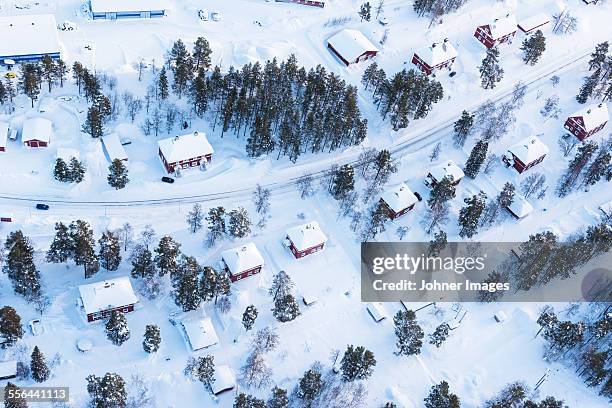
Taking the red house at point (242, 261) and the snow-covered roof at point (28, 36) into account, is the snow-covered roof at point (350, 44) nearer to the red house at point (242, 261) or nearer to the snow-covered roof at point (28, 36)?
the red house at point (242, 261)

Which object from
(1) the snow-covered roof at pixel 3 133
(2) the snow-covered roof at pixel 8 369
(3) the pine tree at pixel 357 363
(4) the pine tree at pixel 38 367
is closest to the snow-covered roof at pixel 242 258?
(3) the pine tree at pixel 357 363

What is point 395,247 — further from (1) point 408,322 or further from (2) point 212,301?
(2) point 212,301

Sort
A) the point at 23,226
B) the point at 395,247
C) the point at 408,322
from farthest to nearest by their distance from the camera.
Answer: the point at 395,247 < the point at 23,226 < the point at 408,322

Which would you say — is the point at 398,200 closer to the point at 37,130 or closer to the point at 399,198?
the point at 399,198

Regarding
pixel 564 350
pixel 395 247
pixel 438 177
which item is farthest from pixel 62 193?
pixel 564 350

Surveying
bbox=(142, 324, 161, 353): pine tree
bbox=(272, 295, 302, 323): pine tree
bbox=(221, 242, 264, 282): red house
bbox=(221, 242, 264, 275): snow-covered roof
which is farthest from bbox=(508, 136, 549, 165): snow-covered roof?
bbox=(142, 324, 161, 353): pine tree

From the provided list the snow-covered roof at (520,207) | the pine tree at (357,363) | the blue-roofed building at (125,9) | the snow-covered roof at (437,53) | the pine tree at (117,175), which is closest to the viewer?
the pine tree at (357,363)

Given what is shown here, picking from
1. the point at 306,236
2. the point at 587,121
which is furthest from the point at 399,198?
the point at 587,121
